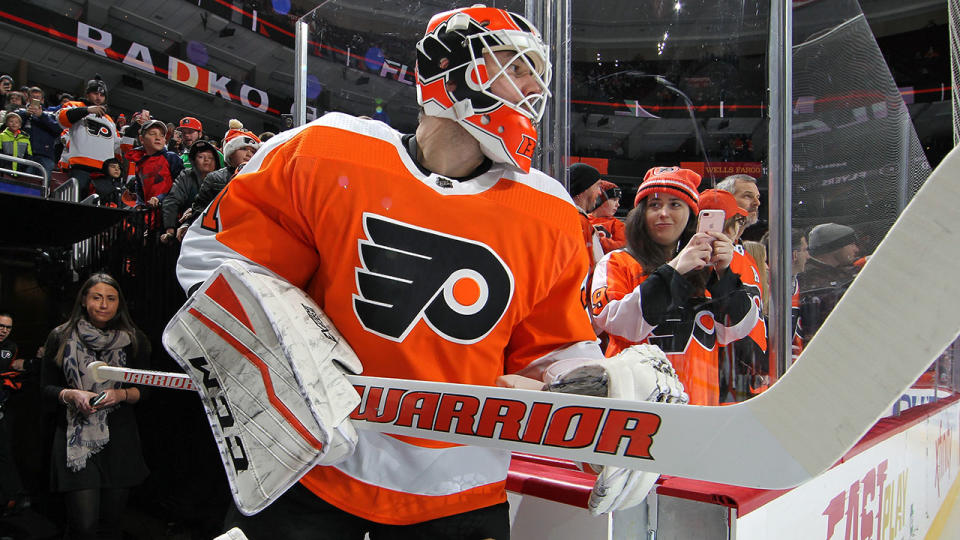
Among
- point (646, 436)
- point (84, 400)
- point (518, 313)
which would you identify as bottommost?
point (84, 400)

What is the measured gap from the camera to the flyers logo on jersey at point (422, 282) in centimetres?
100

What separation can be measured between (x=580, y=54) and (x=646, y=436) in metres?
1.53

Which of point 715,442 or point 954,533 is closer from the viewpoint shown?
point 715,442

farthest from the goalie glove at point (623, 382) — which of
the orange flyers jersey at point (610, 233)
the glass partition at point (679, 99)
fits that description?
the orange flyers jersey at point (610, 233)

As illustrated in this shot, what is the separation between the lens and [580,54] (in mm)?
1932

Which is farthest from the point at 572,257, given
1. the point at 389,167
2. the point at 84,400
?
the point at 84,400

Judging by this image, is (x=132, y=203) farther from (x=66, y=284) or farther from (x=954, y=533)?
(x=954, y=533)

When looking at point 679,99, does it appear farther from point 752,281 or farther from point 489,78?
point 489,78

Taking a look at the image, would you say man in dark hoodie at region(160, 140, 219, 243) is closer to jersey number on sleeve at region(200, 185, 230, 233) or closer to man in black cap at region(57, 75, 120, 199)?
man in black cap at region(57, 75, 120, 199)

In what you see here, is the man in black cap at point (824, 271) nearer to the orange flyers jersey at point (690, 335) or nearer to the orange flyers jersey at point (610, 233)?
the orange flyers jersey at point (690, 335)

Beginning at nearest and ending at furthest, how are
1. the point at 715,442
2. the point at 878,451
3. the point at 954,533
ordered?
the point at 715,442 → the point at 878,451 → the point at 954,533

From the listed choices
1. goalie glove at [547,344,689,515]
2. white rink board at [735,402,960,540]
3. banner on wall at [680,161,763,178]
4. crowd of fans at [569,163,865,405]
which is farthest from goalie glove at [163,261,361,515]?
banner on wall at [680,161,763,178]

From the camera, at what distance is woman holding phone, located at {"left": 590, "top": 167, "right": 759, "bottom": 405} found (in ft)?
5.25

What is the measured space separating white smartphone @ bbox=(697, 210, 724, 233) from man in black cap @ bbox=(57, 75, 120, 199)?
550 cm
